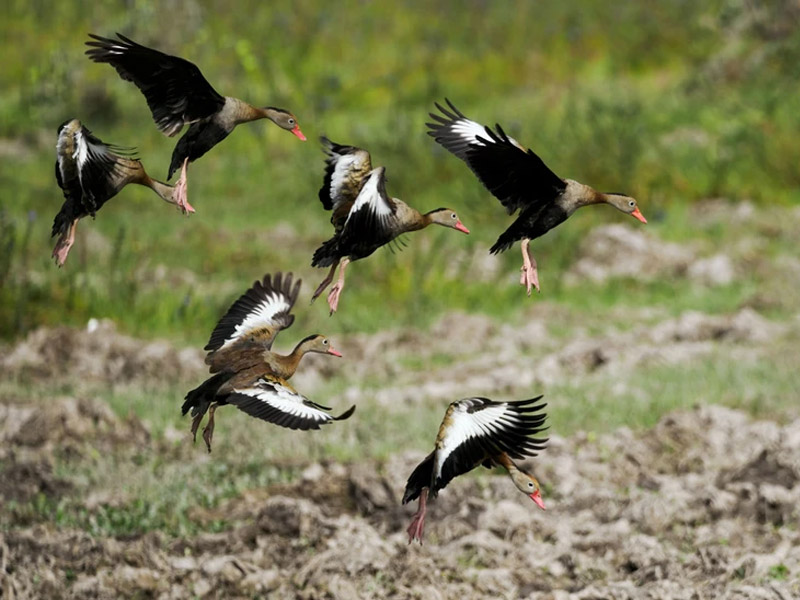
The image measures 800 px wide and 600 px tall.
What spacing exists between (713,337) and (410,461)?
354 centimetres

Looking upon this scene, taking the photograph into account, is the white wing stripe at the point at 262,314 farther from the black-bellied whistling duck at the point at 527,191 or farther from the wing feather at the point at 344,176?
the black-bellied whistling duck at the point at 527,191

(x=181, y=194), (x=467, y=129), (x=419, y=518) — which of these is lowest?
(x=419, y=518)

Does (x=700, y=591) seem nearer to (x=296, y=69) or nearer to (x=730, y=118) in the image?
(x=730, y=118)

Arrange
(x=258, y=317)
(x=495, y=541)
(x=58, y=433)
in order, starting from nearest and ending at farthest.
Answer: (x=258, y=317), (x=495, y=541), (x=58, y=433)

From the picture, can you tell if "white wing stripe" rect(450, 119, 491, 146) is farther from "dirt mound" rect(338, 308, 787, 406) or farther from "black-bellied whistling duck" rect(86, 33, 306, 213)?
"dirt mound" rect(338, 308, 787, 406)

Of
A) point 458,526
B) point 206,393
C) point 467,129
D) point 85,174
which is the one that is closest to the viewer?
point 85,174

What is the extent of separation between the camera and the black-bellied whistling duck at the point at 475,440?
2525 millimetres

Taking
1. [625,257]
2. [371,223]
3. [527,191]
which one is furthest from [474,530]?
[625,257]

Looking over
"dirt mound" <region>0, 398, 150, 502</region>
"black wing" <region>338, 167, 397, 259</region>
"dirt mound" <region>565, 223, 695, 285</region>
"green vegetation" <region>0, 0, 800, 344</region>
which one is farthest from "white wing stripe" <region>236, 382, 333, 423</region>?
"dirt mound" <region>565, 223, 695, 285</region>

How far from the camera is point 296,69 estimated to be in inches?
653

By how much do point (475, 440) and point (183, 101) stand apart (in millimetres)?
923

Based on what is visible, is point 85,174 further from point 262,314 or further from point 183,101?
point 262,314

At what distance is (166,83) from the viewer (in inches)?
97.8

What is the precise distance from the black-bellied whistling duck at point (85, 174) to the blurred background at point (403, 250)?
2.31ft
